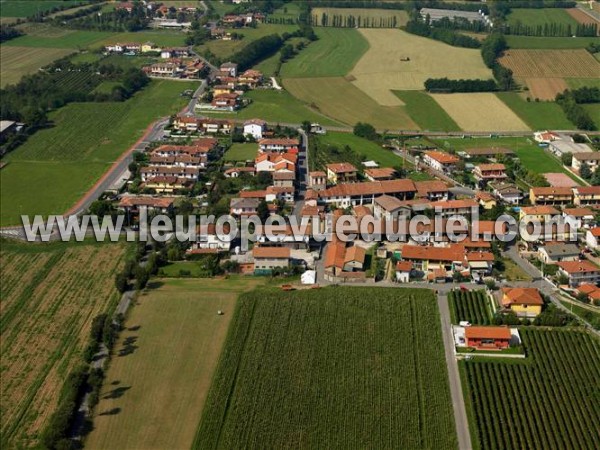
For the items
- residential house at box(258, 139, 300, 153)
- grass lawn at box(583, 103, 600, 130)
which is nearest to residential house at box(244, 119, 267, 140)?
residential house at box(258, 139, 300, 153)

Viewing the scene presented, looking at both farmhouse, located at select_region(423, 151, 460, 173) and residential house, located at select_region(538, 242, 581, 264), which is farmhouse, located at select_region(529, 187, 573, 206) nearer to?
farmhouse, located at select_region(423, 151, 460, 173)

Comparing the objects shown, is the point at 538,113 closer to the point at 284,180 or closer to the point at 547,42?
the point at 547,42

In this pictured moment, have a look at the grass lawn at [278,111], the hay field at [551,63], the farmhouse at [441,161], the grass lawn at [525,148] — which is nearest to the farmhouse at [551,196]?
the grass lawn at [525,148]

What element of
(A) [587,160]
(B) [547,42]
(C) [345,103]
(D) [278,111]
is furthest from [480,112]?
(B) [547,42]

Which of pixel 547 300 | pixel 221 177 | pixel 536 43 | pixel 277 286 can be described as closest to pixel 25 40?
pixel 221 177

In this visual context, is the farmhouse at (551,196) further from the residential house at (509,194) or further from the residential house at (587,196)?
the residential house at (509,194)

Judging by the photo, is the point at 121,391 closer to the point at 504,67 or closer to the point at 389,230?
the point at 389,230
